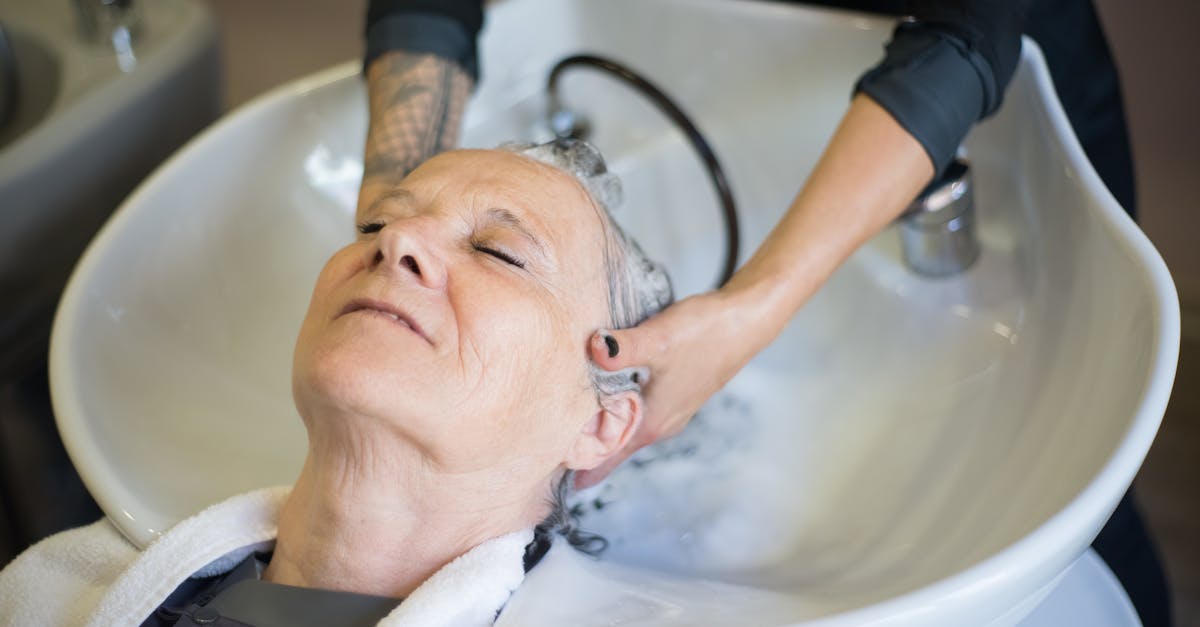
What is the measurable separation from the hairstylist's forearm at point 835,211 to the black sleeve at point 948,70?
0.02 m

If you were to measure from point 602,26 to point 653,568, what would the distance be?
72 cm

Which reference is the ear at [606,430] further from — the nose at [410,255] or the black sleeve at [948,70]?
the black sleeve at [948,70]

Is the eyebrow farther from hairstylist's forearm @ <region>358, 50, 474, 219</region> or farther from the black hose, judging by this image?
the black hose

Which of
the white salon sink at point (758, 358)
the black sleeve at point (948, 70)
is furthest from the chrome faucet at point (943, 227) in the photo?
the black sleeve at point (948, 70)

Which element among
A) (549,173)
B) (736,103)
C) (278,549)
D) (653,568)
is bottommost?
(653,568)

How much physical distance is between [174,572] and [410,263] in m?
0.32

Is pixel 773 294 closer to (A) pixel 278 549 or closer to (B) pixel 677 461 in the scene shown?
(B) pixel 677 461

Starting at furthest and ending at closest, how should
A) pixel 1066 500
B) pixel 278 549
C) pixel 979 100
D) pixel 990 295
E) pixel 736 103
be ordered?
pixel 736 103 < pixel 990 295 < pixel 979 100 < pixel 278 549 < pixel 1066 500

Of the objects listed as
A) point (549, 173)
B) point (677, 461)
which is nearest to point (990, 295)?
point (677, 461)

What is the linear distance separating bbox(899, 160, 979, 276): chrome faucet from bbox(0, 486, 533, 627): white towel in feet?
1.85

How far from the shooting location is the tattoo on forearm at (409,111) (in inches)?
45.3

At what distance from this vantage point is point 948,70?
99cm

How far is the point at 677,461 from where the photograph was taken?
3.89 ft

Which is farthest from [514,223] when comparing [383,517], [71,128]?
[71,128]
